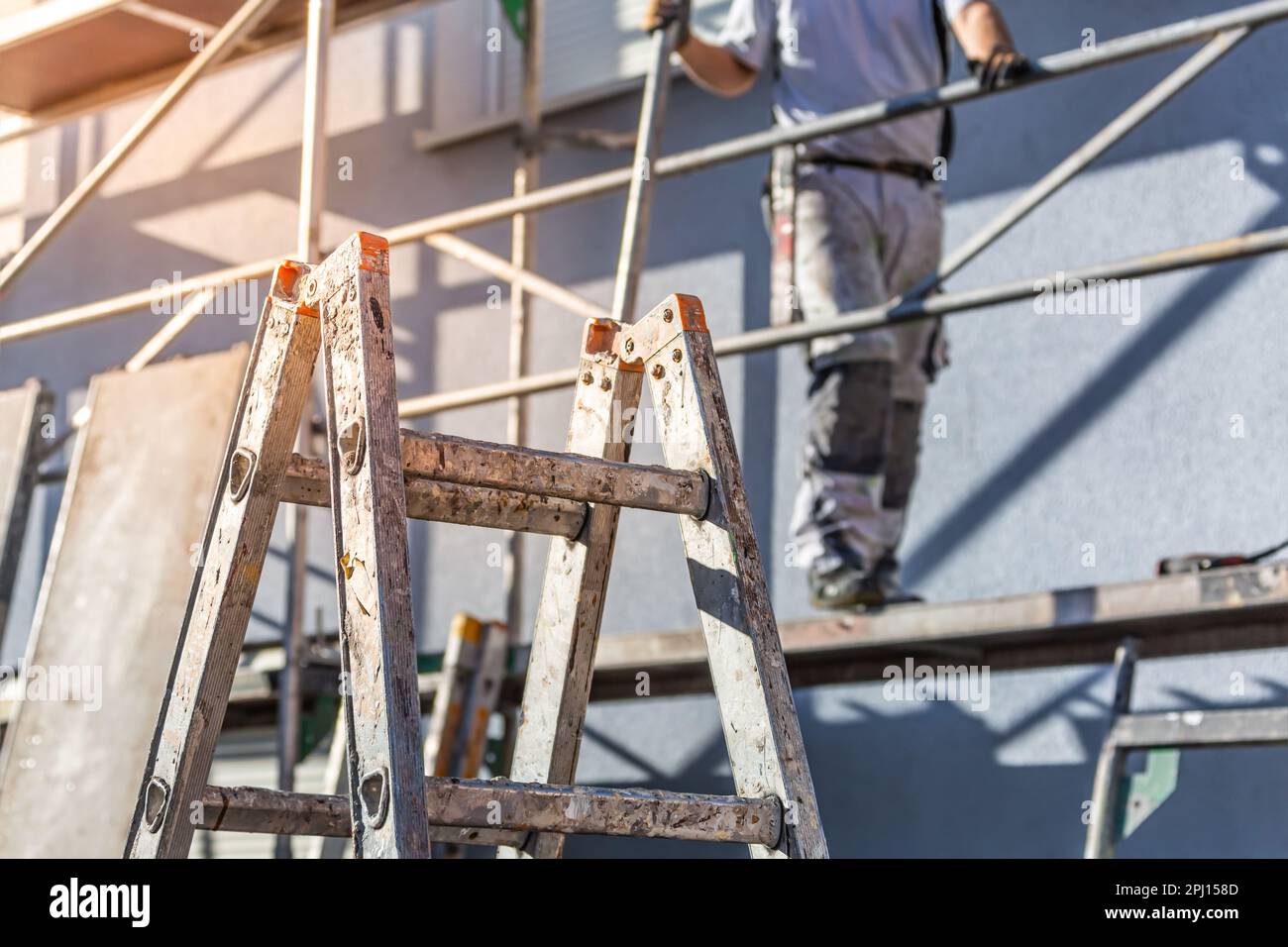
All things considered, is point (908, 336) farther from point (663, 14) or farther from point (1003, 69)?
point (663, 14)

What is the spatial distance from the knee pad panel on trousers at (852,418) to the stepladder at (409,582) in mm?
1827

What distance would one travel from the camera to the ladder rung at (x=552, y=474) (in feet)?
7.64

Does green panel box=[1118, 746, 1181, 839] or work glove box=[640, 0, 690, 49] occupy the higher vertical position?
Result: work glove box=[640, 0, 690, 49]

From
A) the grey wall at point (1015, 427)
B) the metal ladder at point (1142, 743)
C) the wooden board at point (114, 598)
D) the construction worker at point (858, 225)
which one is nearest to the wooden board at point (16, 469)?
the wooden board at point (114, 598)

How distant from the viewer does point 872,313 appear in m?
4.36

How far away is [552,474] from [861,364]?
235 centimetres

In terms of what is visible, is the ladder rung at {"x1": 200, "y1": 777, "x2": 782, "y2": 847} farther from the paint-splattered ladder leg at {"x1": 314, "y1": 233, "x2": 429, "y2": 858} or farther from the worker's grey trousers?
the worker's grey trousers

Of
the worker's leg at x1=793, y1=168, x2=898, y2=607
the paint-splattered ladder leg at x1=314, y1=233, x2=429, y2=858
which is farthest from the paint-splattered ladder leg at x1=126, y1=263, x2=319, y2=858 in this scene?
the worker's leg at x1=793, y1=168, x2=898, y2=607

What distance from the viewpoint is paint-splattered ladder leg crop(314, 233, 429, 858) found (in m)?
2.04

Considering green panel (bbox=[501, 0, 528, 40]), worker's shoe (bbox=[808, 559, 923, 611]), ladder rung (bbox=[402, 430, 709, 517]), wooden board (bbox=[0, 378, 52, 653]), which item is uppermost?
green panel (bbox=[501, 0, 528, 40])

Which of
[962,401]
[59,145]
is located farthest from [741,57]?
[59,145]

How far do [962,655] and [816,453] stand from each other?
30.9 inches

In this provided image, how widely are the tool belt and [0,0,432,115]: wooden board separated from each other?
2.30 m
